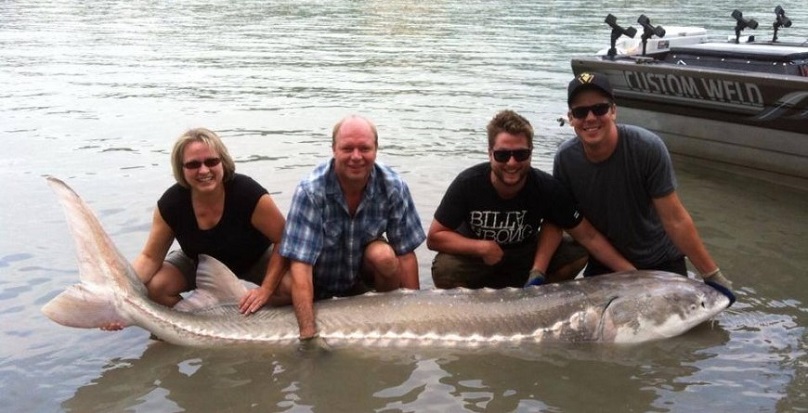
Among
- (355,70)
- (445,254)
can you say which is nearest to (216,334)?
(445,254)

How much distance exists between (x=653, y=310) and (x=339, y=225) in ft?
5.68

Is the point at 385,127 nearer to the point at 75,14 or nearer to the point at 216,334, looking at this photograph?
the point at 216,334

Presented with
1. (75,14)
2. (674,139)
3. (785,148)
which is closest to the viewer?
(785,148)

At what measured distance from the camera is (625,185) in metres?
4.70

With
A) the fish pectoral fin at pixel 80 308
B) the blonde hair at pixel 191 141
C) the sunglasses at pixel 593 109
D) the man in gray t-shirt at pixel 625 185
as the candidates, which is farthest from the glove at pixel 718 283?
the fish pectoral fin at pixel 80 308

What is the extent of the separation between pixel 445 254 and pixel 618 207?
1.10 metres

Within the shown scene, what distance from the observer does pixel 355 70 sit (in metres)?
15.9

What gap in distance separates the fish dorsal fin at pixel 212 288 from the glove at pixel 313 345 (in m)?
0.47

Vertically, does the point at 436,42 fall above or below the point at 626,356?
above

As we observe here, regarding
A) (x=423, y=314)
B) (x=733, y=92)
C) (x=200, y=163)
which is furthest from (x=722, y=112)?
(x=200, y=163)

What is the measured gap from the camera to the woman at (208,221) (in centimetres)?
446

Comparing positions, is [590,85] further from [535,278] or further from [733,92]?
[733,92]

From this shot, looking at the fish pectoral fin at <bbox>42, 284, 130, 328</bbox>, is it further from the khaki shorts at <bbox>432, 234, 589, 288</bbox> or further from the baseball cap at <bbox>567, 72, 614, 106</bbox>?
the baseball cap at <bbox>567, 72, 614, 106</bbox>

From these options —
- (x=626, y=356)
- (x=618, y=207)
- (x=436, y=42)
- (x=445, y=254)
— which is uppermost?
(x=436, y=42)
